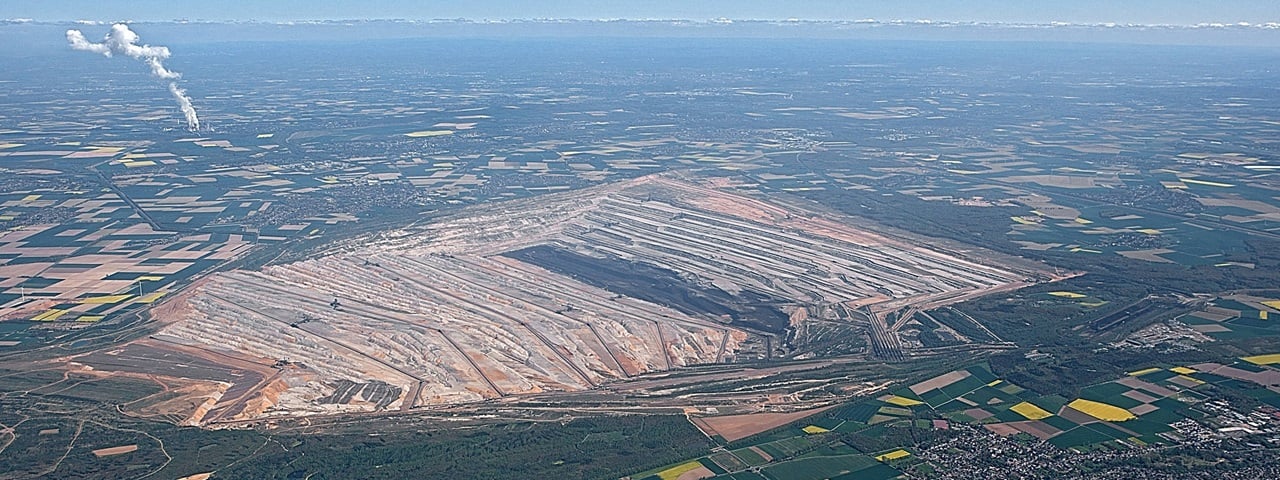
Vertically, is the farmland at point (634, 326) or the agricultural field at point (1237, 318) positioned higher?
the agricultural field at point (1237, 318)

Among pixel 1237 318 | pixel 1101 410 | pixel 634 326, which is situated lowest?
pixel 634 326

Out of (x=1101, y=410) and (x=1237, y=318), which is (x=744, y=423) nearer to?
(x=1101, y=410)

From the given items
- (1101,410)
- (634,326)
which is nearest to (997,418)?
(1101,410)

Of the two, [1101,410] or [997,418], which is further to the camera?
[1101,410]

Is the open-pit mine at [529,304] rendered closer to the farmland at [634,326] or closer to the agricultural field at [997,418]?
the farmland at [634,326]

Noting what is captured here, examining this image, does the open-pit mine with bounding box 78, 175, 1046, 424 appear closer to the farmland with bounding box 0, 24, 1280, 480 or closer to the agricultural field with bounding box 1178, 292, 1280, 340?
the farmland with bounding box 0, 24, 1280, 480

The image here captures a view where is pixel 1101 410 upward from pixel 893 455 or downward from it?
upward

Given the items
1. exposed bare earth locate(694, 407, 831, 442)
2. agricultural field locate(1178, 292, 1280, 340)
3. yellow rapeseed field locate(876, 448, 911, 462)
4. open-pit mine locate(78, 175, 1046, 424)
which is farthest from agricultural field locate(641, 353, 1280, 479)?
open-pit mine locate(78, 175, 1046, 424)

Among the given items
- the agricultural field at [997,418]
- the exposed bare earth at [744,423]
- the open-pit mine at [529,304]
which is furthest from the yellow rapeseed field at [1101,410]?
the exposed bare earth at [744,423]

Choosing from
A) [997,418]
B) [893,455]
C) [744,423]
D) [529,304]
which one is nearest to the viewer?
[893,455]

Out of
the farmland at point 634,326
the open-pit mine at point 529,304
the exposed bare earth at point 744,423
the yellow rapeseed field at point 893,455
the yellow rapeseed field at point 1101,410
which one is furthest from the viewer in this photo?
the open-pit mine at point 529,304
